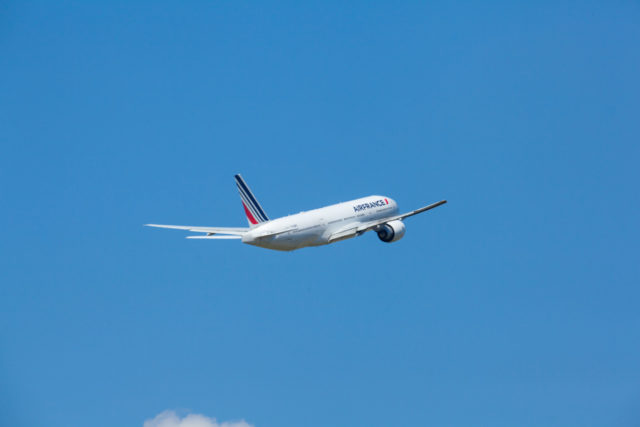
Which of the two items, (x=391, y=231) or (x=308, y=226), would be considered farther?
(x=391, y=231)

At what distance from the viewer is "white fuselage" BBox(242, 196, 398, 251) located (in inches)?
3509

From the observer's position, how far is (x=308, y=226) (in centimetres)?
9106

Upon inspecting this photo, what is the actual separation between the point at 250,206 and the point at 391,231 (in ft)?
47.2

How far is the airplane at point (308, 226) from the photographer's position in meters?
89.4

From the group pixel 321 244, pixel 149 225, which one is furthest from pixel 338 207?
pixel 149 225

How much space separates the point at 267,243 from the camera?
293 ft

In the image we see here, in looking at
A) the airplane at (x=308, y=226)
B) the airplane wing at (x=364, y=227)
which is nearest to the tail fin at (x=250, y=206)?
the airplane at (x=308, y=226)

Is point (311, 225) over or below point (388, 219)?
below

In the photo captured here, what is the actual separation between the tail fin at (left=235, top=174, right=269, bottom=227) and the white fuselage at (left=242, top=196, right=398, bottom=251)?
2.42 ft

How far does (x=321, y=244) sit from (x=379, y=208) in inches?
400

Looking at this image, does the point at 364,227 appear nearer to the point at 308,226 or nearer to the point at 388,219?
the point at 388,219

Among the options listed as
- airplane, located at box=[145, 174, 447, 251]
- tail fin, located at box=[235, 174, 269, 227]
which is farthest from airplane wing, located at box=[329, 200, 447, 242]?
tail fin, located at box=[235, 174, 269, 227]

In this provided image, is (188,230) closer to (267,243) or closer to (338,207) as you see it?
(267,243)

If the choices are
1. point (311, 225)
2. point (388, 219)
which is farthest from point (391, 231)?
point (311, 225)
